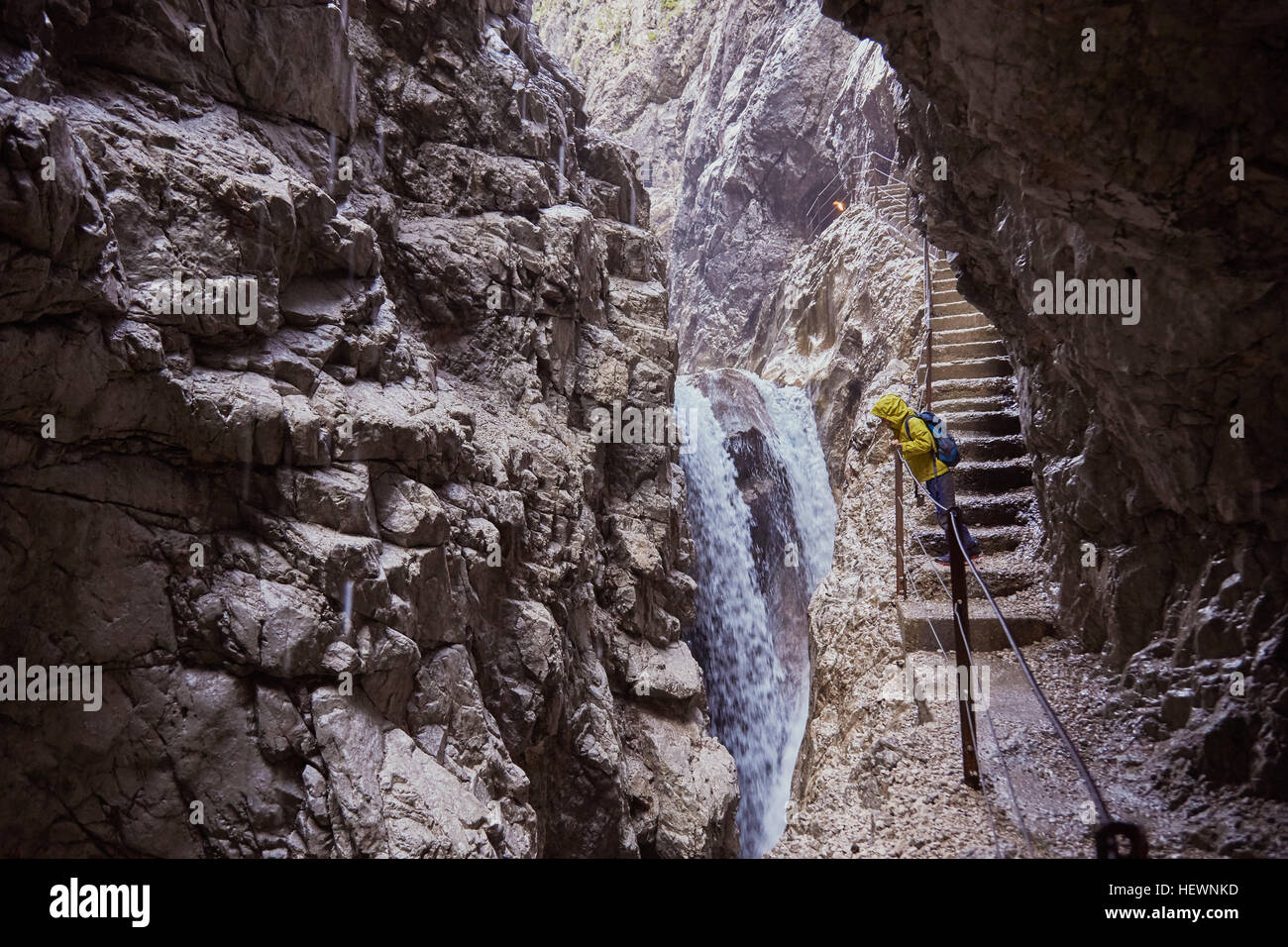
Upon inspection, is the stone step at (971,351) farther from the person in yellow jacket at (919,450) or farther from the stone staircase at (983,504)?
the person in yellow jacket at (919,450)

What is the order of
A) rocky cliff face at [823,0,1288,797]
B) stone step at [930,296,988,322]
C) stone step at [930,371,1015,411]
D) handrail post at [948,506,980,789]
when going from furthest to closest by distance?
stone step at [930,296,988,322] < stone step at [930,371,1015,411] < handrail post at [948,506,980,789] < rocky cliff face at [823,0,1288,797]

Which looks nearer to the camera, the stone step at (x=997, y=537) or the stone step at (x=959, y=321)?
the stone step at (x=997, y=537)

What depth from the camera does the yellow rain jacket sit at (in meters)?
6.69

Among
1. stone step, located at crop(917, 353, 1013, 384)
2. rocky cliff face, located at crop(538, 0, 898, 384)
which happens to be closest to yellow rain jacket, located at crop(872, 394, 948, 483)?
stone step, located at crop(917, 353, 1013, 384)

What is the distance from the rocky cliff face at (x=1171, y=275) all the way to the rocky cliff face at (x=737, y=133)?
40.2ft

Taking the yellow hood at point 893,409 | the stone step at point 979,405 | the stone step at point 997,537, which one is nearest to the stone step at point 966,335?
the stone step at point 979,405

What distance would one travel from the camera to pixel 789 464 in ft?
50.5

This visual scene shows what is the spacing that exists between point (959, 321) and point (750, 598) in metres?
6.55

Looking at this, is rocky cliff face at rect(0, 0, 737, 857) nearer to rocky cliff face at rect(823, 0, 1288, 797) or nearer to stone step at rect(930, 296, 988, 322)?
rocky cliff face at rect(823, 0, 1288, 797)

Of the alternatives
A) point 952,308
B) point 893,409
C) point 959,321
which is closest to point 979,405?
point 959,321

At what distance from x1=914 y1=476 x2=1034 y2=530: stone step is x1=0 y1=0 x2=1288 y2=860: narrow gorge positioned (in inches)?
1.7

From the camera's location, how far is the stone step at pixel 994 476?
7906 mm

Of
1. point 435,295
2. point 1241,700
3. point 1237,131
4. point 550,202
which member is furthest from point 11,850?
point 550,202
